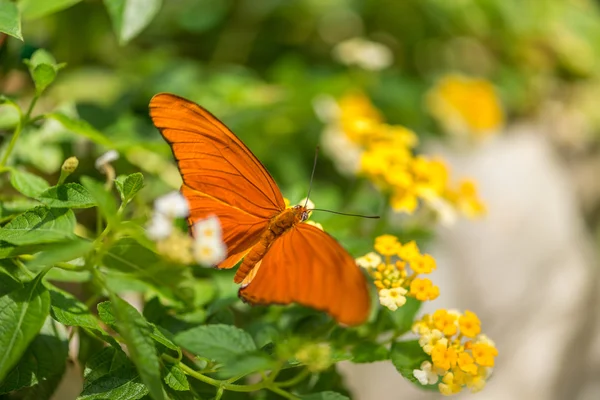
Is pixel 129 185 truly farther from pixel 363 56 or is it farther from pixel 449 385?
pixel 363 56

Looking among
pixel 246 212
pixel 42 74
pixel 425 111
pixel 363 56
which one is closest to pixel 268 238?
pixel 246 212

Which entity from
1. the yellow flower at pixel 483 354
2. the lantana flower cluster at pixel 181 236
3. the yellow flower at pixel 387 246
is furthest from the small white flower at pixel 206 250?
the yellow flower at pixel 483 354

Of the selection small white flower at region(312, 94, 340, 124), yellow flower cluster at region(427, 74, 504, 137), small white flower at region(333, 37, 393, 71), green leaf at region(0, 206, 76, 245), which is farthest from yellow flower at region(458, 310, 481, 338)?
yellow flower cluster at region(427, 74, 504, 137)

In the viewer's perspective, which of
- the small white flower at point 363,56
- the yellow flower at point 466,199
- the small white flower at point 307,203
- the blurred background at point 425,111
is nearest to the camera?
the small white flower at point 307,203

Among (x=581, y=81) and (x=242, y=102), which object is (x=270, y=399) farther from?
(x=581, y=81)

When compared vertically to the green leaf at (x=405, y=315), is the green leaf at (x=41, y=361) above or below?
below

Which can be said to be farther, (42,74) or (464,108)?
(464,108)

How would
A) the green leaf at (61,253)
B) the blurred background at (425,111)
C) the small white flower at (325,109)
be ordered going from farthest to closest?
the small white flower at (325,109) → the blurred background at (425,111) → the green leaf at (61,253)

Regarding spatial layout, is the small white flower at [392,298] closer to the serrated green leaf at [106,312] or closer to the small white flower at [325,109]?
the serrated green leaf at [106,312]
